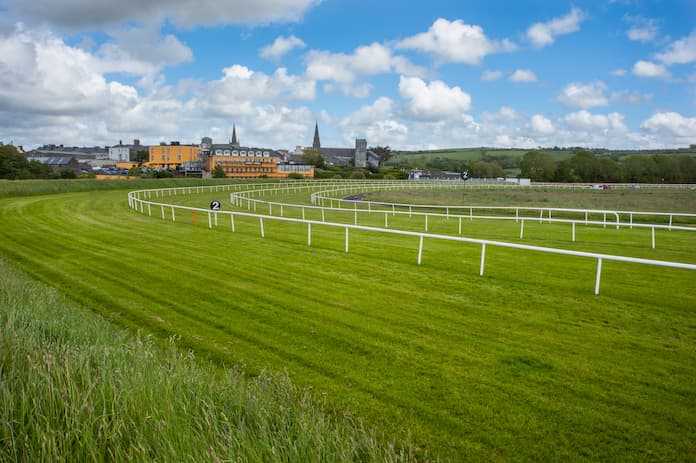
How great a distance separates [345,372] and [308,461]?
239cm

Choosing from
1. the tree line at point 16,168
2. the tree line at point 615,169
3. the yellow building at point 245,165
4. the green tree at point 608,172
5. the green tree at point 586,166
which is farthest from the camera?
the yellow building at point 245,165

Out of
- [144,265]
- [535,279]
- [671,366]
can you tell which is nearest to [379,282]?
[535,279]

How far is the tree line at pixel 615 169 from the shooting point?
9100 cm

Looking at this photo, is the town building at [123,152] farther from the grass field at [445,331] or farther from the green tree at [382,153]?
the grass field at [445,331]

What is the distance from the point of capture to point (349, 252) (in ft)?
36.3

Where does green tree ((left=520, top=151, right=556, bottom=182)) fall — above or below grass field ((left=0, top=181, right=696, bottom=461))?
above

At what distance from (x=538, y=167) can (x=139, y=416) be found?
115 metres

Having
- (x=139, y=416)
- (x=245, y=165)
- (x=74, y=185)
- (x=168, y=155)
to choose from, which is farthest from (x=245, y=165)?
(x=139, y=416)

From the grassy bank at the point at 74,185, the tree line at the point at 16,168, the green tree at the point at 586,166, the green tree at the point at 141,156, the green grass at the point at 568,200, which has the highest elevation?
the green tree at the point at 141,156

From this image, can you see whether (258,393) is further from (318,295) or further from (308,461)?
(318,295)

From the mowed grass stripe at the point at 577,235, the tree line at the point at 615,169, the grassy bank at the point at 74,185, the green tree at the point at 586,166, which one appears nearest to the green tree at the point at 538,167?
the tree line at the point at 615,169

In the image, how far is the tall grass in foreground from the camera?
6.68ft

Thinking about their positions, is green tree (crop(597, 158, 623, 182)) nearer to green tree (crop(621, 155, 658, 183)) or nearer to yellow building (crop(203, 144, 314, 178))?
green tree (crop(621, 155, 658, 183))

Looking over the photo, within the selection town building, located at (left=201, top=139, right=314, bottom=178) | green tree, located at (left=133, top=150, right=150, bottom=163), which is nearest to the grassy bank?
town building, located at (left=201, top=139, right=314, bottom=178)
